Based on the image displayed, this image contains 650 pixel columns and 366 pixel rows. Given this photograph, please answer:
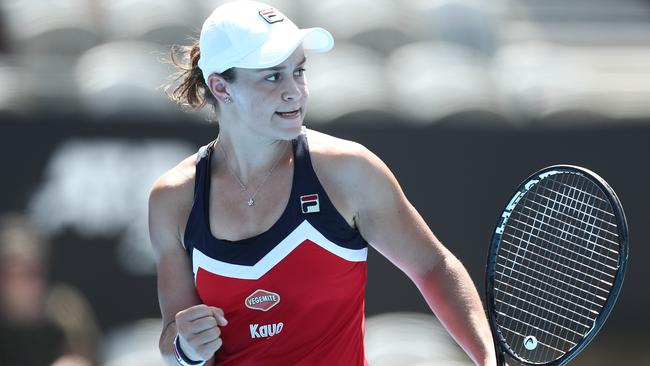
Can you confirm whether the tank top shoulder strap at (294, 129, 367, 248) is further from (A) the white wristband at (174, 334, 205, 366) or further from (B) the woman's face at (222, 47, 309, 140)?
(A) the white wristband at (174, 334, 205, 366)

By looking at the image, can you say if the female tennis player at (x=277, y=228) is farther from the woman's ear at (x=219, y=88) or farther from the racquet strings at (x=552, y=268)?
the racquet strings at (x=552, y=268)

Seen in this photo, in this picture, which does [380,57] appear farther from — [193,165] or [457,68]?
[193,165]

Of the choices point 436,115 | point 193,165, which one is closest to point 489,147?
point 436,115

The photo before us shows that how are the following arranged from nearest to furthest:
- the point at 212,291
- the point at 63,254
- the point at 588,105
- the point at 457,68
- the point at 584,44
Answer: the point at 212,291, the point at 63,254, the point at 588,105, the point at 457,68, the point at 584,44

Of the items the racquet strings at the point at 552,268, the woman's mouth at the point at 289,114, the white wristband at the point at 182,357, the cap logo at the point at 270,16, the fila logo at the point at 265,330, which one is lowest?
the racquet strings at the point at 552,268

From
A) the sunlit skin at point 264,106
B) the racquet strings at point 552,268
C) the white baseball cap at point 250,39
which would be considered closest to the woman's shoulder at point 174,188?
the sunlit skin at point 264,106

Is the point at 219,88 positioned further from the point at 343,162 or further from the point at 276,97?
the point at 343,162

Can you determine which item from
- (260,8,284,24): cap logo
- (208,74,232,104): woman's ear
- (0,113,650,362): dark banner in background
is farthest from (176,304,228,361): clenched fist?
(0,113,650,362): dark banner in background

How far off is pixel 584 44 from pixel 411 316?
7.89ft

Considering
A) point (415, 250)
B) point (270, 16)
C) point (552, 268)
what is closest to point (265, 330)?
point (415, 250)

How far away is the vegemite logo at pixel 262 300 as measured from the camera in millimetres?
2764

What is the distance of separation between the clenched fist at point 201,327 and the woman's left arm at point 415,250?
0.46 meters

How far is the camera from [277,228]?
2.77m

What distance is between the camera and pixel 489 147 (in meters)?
5.58
